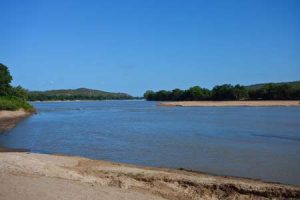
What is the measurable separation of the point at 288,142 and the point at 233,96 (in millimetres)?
134934

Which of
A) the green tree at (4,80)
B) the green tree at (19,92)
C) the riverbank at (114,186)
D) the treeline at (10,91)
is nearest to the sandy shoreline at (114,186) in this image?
the riverbank at (114,186)

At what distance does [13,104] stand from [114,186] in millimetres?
66435

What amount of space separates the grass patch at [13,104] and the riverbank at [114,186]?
5677 cm

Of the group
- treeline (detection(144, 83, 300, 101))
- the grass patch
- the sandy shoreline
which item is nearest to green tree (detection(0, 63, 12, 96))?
the grass patch

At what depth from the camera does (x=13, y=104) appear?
256ft

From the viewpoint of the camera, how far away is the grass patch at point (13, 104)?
238 ft

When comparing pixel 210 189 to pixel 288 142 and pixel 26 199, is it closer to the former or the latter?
pixel 26 199

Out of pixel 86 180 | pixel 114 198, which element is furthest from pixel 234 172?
pixel 114 198

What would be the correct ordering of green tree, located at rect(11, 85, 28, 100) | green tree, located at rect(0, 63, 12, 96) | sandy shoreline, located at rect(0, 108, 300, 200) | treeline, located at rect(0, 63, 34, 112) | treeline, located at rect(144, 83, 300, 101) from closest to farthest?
sandy shoreline, located at rect(0, 108, 300, 200)
treeline, located at rect(0, 63, 34, 112)
green tree, located at rect(0, 63, 12, 96)
green tree, located at rect(11, 85, 28, 100)
treeline, located at rect(144, 83, 300, 101)

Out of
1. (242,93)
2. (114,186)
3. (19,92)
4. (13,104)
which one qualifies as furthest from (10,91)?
(242,93)

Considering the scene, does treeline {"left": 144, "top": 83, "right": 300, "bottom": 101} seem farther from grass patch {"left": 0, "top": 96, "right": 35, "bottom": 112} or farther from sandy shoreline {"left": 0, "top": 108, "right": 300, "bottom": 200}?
sandy shoreline {"left": 0, "top": 108, "right": 300, "bottom": 200}

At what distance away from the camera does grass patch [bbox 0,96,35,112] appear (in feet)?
238

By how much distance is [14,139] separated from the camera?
38562 millimetres

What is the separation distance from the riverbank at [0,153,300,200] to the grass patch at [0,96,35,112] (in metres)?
56.8
